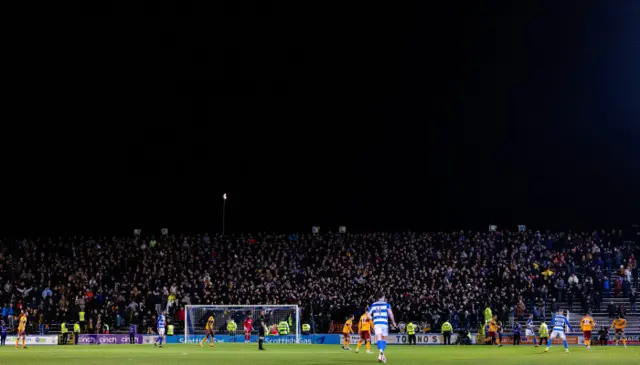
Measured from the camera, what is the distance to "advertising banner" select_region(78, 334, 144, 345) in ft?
166

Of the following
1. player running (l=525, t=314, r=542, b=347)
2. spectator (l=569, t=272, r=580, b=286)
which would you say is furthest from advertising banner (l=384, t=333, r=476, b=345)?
spectator (l=569, t=272, r=580, b=286)

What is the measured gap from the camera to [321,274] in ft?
192

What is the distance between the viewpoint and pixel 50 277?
187ft

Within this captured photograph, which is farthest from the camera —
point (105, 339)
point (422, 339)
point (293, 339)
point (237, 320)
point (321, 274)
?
point (321, 274)

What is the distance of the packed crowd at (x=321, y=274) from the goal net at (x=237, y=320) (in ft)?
4.15

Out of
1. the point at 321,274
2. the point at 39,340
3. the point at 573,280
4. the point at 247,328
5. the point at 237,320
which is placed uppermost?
the point at 321,274

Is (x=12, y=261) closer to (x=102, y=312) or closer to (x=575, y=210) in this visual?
(x=102, y=312)

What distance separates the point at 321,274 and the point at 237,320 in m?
8.36

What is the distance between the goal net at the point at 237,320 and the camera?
167 feet

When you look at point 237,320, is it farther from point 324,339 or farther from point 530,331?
point 530,331

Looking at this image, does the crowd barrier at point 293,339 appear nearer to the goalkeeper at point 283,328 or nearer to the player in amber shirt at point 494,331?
the goalkeeper at point 283,328

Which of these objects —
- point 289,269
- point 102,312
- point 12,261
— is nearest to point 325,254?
point 289,269

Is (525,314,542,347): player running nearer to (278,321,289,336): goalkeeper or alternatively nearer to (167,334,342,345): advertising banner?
(167,334,342,345): advertising banner

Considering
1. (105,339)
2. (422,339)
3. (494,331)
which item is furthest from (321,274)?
A: (494,331)
